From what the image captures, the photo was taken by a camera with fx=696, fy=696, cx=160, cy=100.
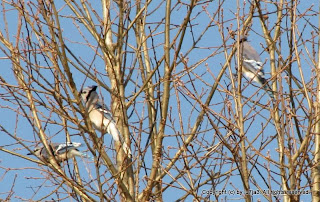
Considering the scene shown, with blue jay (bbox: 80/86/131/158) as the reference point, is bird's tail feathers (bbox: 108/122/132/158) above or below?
below

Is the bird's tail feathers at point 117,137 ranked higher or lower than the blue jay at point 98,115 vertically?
lower

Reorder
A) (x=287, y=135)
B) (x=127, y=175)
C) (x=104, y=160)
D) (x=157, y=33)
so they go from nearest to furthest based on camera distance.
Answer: (x=287, y=135) → (x=104, y=160) → (x=127, y=175) → (x=157, y=33)

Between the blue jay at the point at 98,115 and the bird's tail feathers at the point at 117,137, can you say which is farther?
the blue jay at the point at 98,115

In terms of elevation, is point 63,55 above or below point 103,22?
below

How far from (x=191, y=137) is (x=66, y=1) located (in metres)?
1.86

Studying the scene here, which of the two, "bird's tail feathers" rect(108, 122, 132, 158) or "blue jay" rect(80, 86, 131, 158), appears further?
"blue jay" rect(80, 86, 131, 158)

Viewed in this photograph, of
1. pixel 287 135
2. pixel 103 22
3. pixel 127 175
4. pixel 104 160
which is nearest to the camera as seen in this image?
pixel 287 135

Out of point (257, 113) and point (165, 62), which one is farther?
point (165, 62)

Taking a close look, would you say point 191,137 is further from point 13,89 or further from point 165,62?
point 13,89

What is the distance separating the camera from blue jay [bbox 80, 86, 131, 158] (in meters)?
6.69

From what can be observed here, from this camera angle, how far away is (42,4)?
5.88 meters

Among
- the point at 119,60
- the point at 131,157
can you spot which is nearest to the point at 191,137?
the point at 131,157

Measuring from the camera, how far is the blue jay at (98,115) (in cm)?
669

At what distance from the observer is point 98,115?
796cm
